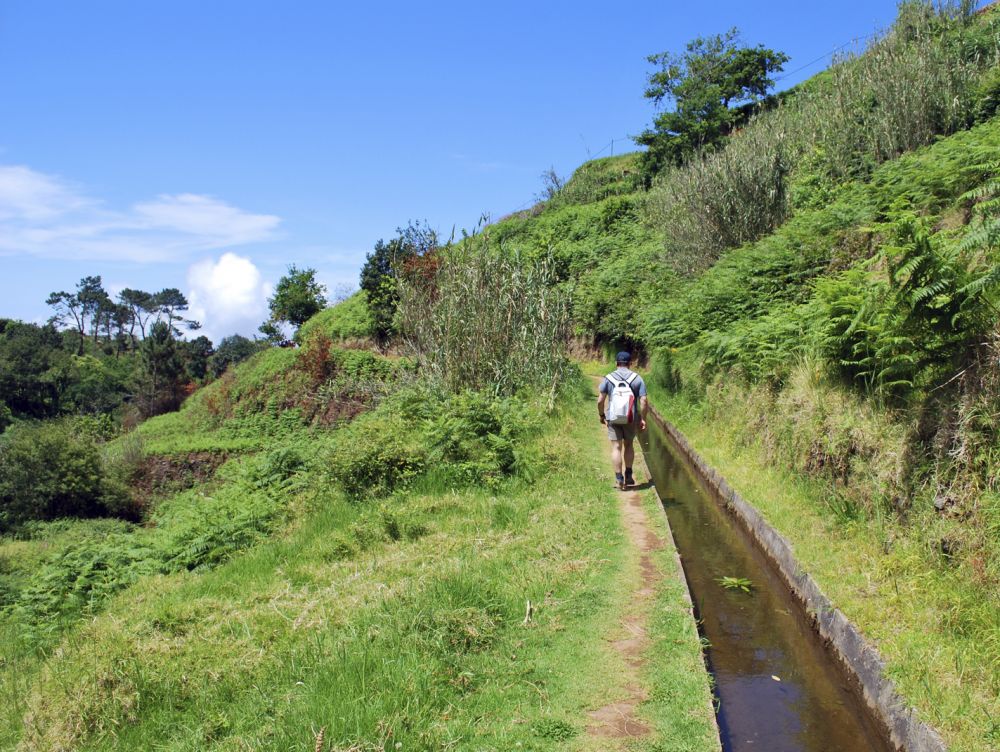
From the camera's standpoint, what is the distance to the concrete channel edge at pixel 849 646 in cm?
414

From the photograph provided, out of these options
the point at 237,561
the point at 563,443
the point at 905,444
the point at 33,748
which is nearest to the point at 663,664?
the point at 905,444

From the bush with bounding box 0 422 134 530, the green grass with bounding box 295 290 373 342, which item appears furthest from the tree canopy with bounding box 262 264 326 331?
the bush with bounding box 0 422 134 530

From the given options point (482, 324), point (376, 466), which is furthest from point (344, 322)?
point (376, 466)

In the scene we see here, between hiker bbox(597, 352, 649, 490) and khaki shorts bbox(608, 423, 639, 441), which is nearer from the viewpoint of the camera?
hiker bbox(597, 352, 649, 490)

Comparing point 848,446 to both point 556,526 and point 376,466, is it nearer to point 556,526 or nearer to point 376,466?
point 556,526

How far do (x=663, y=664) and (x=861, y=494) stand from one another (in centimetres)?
334

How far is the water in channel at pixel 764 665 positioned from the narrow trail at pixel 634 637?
0.57 metres

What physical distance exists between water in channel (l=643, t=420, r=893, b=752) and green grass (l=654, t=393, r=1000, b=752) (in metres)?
0.48

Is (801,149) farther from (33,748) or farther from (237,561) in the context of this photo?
(33,748)

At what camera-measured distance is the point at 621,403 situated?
30.6ft

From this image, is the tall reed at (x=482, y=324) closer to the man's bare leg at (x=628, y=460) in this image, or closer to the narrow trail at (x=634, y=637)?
the man's bare leg at (x=628, y=460)

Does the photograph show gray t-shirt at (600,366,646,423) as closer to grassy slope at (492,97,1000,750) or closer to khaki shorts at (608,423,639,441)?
khaki shorts at (608,423,639,441)

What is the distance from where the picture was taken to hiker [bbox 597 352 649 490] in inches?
368

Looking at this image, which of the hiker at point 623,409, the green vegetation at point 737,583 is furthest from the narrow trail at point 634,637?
the hiker at point 623,409
